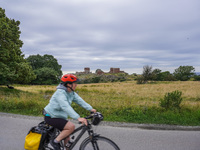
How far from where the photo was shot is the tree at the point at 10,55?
15.5m

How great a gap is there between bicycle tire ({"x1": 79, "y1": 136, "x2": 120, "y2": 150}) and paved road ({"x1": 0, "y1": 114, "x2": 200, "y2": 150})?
1.48 meters

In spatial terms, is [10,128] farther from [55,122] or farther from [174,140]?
[174,140]

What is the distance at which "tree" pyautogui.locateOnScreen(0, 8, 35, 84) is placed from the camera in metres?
15.5

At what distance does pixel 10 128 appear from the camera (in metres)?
5.88

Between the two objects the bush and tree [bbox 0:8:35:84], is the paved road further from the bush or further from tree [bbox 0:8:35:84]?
tree [bbox 0:8:35:84]

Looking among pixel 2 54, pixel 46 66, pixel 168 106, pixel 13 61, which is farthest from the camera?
pixel 46 66

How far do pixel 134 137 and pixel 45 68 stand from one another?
51310 mm

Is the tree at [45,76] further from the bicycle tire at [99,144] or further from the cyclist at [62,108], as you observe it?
the bicycle tire at [99,144]

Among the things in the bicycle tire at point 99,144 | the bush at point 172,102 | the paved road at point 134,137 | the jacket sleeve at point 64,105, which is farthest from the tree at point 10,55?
the bicycle tire at point 99,144

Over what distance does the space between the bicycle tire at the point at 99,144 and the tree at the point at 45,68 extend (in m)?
50.3

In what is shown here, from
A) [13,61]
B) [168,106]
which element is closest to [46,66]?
[13,61]

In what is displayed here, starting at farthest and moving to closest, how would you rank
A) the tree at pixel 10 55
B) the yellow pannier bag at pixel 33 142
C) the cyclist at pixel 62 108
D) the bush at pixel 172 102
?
the tree at pixel 10 55 → the bush at pixel 172 102 → the yellow pannier bag at pixel 33 142 → the cyclist at pixel 62 108

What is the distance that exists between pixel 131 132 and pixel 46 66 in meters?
55.2

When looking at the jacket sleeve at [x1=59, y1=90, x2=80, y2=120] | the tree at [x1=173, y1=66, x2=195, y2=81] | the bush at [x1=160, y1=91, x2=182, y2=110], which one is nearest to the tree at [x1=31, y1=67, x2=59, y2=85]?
the bush at [x1=160, y1=91, x2=182, y2=110]
